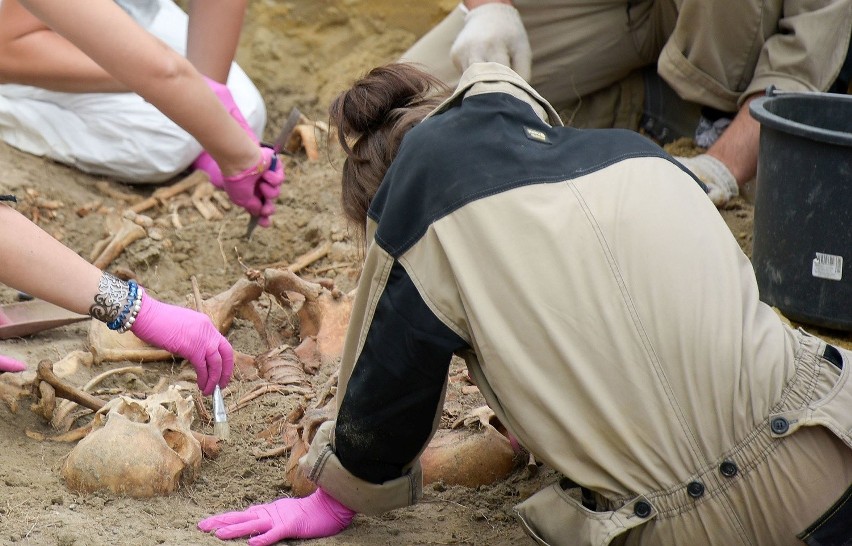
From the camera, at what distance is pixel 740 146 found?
3.56 metres

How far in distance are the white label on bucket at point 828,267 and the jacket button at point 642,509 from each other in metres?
1.36

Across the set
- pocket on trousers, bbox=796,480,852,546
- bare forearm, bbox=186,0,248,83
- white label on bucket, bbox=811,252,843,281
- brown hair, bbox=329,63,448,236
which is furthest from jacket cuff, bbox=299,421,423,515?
bare forearm, bbox=186,0,248,83

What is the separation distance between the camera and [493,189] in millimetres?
1616

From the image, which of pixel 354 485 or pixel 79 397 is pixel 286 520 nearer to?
pixel 354 485

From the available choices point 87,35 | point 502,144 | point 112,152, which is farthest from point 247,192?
point 502,144

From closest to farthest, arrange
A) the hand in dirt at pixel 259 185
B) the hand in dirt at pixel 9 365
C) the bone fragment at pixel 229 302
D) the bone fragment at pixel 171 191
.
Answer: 1. the hand in dirt at pixel 9 365
2. the bone fragment at pixel 229 302
3. the hand in dirt at pixel 259 185
4. the bone fragment at pixel 171 191

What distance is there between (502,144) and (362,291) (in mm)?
345

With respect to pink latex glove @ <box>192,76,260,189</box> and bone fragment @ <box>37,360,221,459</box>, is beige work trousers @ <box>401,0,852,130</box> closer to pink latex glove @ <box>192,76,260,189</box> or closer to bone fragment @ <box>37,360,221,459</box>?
pink latex glove @ <box>192,76,260,189</box>

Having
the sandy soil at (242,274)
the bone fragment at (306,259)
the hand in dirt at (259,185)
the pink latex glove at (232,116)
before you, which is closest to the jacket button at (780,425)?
the sandy soil at (242,274)

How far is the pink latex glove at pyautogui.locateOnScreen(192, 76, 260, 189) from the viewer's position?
3370 millimetres

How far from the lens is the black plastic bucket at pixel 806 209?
105 inches

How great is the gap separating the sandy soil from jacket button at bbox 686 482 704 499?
489 mm

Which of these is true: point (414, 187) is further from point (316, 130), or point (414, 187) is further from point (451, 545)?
point (316, 130)

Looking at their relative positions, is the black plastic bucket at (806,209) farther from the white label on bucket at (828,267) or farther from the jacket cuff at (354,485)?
the jacket cuff at (354,485)
